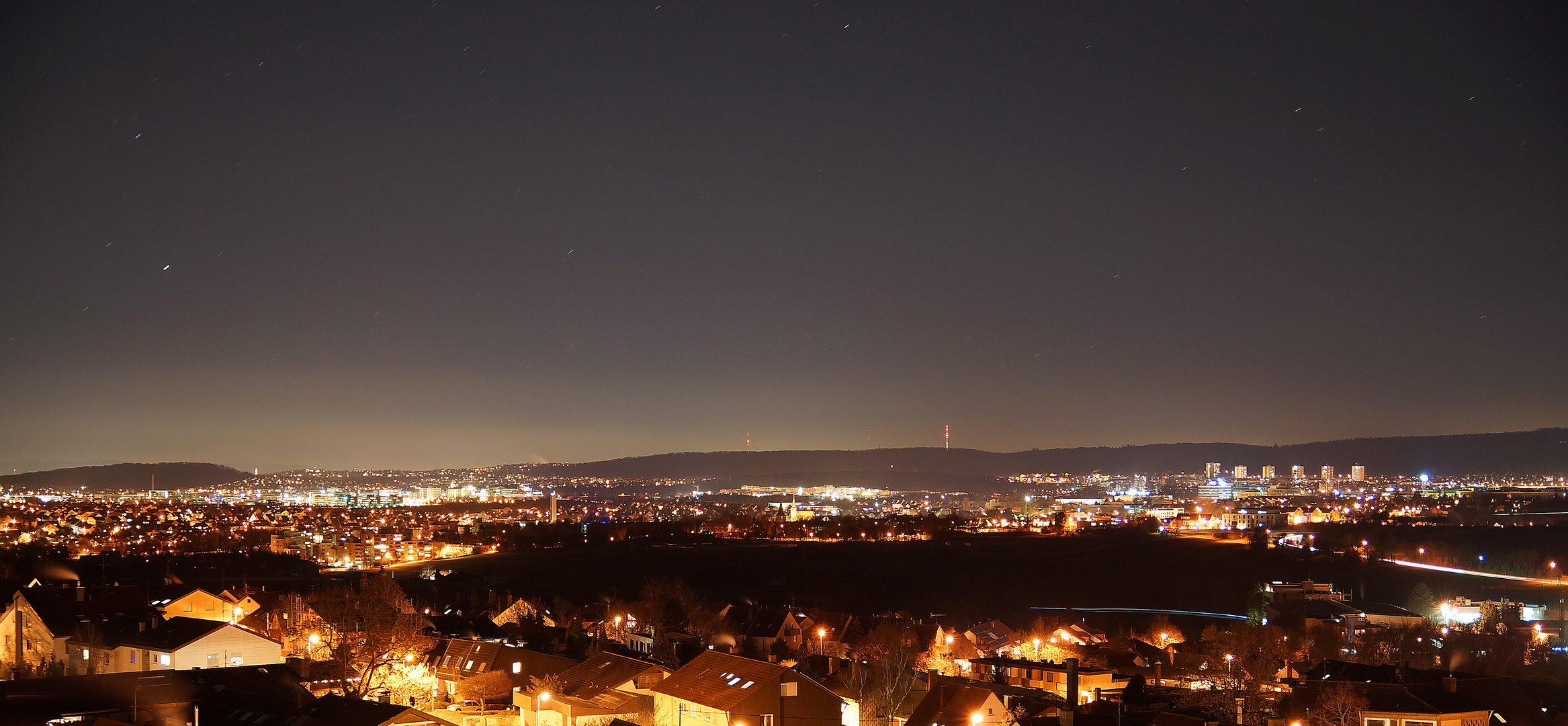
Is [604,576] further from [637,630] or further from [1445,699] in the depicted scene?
[1445,699]

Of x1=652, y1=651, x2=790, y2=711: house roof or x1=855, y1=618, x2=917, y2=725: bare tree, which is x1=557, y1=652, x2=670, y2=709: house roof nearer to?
x1=652, y1=651, x2=790, y2=711: house roof

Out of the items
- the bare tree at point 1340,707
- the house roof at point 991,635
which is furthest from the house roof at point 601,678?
the house roof at point 991,635

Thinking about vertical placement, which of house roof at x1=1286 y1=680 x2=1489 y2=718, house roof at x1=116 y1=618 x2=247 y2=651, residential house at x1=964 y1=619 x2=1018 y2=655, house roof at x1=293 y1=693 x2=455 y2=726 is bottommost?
residential house at x1=964 y1=619 x2=1018 y2=655

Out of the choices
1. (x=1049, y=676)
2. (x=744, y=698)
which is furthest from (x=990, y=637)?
(x=744, y=698)

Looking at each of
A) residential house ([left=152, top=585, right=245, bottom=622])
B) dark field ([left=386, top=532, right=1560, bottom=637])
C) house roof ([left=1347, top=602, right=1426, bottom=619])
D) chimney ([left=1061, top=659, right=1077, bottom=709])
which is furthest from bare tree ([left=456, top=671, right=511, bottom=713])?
house roof ([left=1347, top=602, right=1426, bottom=619])

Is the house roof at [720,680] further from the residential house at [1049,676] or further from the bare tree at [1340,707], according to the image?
the bare tree at [1340,707]
